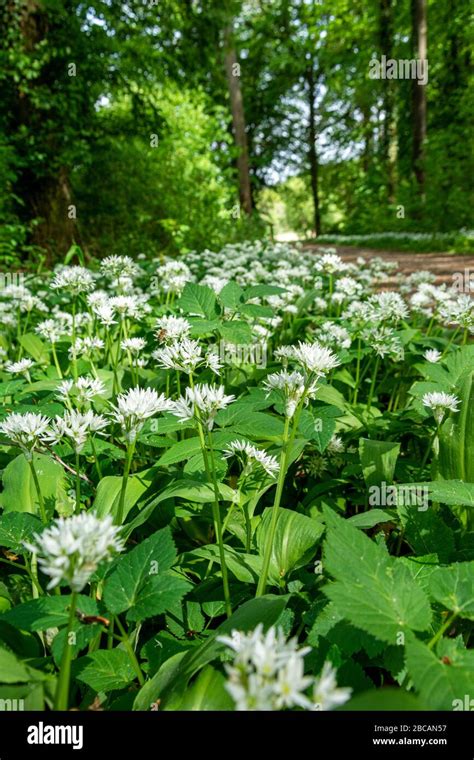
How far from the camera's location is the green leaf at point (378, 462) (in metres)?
1.67

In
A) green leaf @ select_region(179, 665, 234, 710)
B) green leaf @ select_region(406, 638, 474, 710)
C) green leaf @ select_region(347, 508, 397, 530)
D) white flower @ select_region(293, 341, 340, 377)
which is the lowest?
green leaf @ select_region(179, 665, 234, 710)

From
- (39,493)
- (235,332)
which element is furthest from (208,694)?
(235,332)

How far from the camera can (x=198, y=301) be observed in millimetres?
2018

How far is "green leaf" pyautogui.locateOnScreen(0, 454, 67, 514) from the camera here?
1.53 meters

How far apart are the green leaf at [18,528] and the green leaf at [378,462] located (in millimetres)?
1031

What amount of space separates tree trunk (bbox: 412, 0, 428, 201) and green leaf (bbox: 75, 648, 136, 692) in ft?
48.4

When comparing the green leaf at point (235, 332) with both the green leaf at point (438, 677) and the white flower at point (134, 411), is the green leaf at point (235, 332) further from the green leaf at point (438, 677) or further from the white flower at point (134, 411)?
the green leaf at point (438, 677)

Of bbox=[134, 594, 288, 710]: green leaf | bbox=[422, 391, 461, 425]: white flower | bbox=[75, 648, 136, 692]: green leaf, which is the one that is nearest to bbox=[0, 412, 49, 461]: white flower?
bbox=[75, 648, 136, 692]: green leaf

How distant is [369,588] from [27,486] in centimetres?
111

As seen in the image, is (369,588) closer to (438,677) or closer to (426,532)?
(438,677)

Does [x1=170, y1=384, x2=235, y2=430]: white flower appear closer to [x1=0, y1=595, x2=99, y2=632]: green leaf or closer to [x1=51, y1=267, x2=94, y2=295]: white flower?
[x1=0, y1=595, x2=99, y2=632]: green leaf

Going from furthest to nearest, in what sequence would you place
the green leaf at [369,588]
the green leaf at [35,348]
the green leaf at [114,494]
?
the green leaf at [35,348]
the green leaf at [114,494]
the green leaf at [369,588]

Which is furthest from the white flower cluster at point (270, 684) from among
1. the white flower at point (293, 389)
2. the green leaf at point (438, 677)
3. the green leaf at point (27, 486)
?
the green leaf at point (27, 486)
